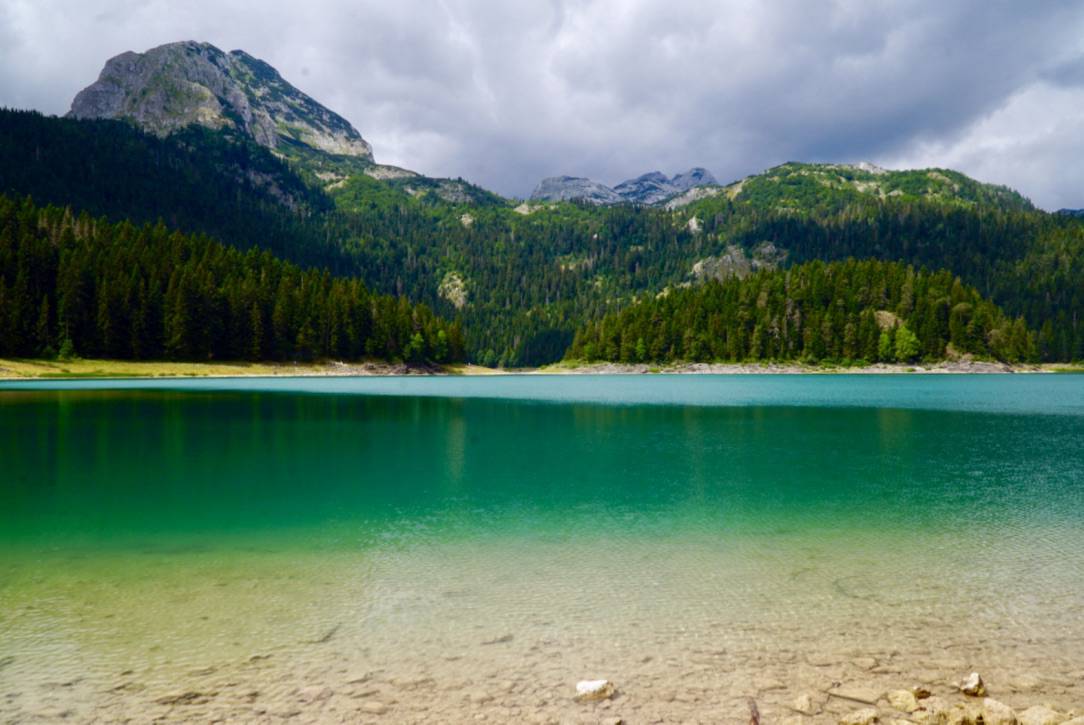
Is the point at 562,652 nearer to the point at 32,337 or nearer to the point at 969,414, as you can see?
the point at 969,414

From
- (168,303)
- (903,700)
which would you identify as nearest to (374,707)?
(903,700)

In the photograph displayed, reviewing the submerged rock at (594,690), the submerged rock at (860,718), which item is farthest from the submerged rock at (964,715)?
the submerged rock at (594,690)

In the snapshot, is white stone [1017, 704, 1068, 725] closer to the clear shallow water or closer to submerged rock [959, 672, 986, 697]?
submerged rock [959, 672, 986, 697]

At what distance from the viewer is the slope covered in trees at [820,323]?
13575 centimetres

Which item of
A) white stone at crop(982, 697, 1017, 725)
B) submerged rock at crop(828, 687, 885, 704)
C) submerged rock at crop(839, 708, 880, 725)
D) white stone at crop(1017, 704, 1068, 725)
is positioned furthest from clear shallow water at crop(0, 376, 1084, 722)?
white stone at crop(982, 697, 1017, 725)

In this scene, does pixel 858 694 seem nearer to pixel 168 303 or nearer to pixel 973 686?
pixel 973 686

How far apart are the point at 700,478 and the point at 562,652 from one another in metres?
13.9

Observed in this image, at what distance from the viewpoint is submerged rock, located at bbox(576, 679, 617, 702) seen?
22.1 feet

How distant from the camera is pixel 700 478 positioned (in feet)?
68.4

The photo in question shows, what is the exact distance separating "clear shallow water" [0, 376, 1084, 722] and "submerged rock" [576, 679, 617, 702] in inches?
8.3

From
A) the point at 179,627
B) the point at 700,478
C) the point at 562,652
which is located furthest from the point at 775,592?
the point at 700,478

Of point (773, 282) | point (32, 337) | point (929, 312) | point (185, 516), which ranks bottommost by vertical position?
point (185, 516)

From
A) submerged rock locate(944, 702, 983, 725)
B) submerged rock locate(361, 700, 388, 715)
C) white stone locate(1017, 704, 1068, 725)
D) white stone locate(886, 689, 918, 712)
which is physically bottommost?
submerged rock locate(361, 700, 388, 715)

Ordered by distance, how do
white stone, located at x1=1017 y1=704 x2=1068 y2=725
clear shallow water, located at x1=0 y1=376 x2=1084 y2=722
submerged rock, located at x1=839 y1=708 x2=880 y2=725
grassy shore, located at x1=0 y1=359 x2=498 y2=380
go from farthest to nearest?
grassy shore, located at x1=0 y1=359 x2=498 y2=380 < clear shallow water, located at x1=0 y1=376 x2=1084 y2=722 < submerged rock, located at x1=839 y1=708 x2=880 y2=725 < white stone, located at x1=1017 y1=704 x2=1068 y2=725
